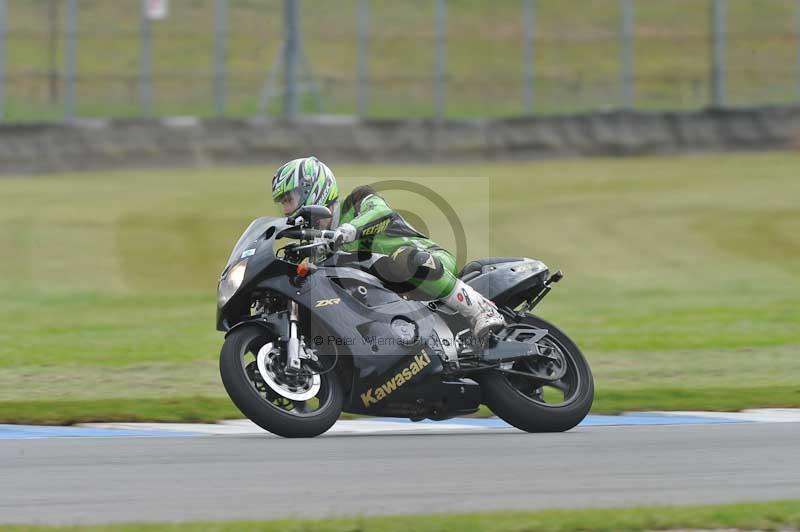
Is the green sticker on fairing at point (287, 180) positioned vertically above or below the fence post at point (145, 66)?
below

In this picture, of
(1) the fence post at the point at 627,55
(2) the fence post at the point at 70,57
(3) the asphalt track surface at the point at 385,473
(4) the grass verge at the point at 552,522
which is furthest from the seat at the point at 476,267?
(1) the fence post at the point at 627,55

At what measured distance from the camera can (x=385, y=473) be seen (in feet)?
24.1

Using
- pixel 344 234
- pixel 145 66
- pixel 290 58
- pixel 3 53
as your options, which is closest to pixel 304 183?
pixel 344 234

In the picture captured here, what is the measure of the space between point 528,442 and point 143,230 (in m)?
14.5

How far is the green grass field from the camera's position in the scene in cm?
1139

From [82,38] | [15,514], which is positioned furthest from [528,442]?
[82,38]

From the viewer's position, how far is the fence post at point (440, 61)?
97.9 feet

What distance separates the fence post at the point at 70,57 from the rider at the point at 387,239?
19.9 metres

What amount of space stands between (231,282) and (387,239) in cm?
108

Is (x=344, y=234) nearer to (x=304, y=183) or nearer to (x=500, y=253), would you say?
(x=304, y=183)

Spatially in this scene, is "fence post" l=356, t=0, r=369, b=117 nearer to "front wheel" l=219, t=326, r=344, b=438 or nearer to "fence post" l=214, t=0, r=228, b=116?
"fence post" l=214, t=0, r=228, b=116

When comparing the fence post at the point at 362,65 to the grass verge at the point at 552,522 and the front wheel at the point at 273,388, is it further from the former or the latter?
the grass verge at the point at 552,522

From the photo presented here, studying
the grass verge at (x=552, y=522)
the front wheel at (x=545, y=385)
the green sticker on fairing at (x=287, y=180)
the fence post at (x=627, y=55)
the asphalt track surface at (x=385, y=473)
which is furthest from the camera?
the fence post at (x=627, y=55)

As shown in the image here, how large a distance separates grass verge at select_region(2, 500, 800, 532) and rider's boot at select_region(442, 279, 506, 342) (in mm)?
2512
